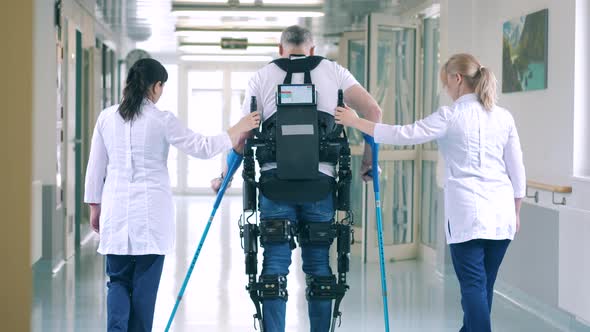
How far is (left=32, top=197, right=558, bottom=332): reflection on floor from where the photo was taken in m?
4.81

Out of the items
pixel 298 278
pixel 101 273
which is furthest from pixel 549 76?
pixel 101 273

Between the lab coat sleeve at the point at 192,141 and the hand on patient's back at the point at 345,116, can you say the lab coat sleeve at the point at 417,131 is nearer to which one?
the hand on patient's back at the point at 345,116

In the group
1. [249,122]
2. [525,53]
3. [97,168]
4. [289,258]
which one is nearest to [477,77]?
[249,122]

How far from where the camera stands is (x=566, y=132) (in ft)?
15.4

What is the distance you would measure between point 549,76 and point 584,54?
1.33 ft

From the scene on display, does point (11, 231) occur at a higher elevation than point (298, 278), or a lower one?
higher

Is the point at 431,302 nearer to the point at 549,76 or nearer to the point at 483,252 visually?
the point at 549,76

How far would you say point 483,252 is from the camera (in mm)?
3562

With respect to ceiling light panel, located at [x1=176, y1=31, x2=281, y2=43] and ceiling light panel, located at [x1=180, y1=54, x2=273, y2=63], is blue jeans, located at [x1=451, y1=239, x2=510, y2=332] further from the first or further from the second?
ceiling light panel, located at [x1=180, y1=54, x2=273, y2=63]

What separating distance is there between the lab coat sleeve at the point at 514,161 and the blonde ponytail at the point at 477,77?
174 millimetres

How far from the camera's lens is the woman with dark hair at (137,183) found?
335 centimetres

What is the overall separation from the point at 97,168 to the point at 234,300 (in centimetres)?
238

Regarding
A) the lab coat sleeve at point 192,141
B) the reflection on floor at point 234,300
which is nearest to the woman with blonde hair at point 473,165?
the lab coat sleeve at point 192,141

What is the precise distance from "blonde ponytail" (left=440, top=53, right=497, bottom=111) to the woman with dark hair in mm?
940
